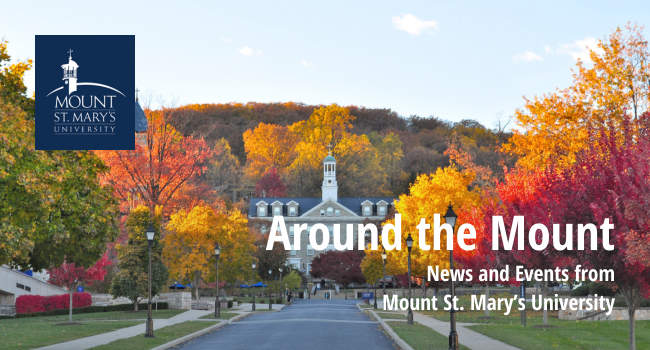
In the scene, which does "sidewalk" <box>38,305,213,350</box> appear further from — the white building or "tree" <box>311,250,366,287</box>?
the white building

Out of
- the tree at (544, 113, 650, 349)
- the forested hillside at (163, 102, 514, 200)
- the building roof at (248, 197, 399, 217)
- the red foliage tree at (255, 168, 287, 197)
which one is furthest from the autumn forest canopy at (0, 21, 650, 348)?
the red foliage tree at (255, 168, 287, 197)

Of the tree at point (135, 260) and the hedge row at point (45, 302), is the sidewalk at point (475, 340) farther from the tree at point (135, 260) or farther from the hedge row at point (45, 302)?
the hedge row at point (45, 302)

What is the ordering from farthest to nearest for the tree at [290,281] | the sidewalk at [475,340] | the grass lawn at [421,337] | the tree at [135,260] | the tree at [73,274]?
the tree at [290,281] < the tree at [135,260] < the tree at [73,274] < the grass lawn at [421,337] < the sidewalk at [475,340]

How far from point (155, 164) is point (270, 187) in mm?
70749

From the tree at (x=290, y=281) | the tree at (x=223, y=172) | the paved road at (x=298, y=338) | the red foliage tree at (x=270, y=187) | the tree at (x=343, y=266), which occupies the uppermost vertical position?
the tree at (x=223, y=172)

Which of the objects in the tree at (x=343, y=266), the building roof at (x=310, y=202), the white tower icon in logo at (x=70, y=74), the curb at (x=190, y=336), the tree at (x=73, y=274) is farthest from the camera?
the building roof at (x=310, y=202)

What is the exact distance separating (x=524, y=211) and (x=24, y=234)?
590 inches

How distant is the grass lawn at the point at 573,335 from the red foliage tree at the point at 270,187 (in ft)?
294

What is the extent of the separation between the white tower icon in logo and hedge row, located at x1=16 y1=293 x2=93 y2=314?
27.0 m

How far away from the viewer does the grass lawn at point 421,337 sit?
2062cm

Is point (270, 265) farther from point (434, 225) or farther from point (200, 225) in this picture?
point (434, 225)

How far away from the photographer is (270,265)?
79.8 meters

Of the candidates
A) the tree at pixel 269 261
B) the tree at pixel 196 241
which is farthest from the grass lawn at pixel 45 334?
the tree at pixel 269 261

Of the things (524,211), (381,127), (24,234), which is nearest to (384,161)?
(381,127)
